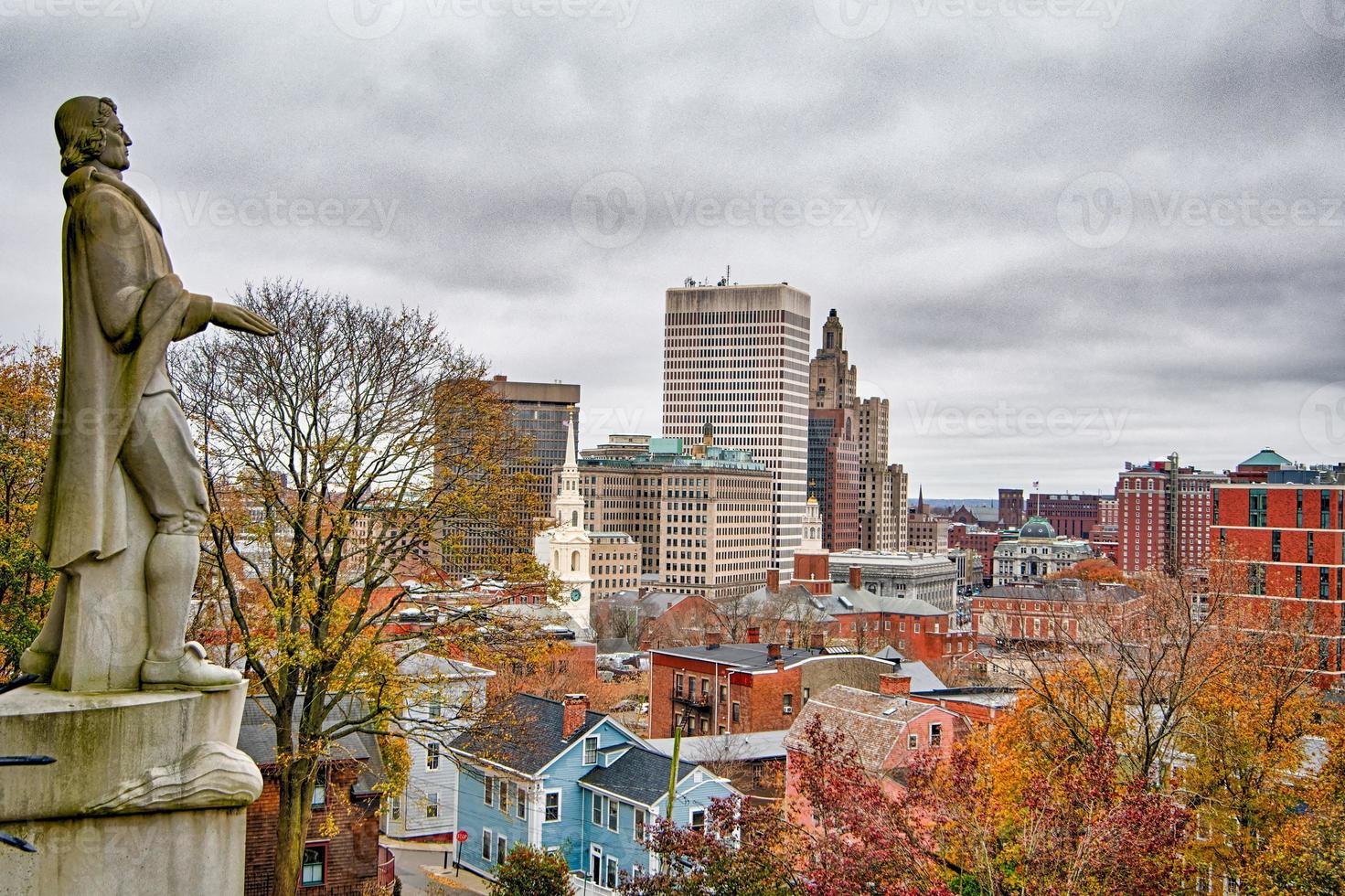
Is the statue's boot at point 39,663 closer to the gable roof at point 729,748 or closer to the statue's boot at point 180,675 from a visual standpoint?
the statue's boot at point 180,675

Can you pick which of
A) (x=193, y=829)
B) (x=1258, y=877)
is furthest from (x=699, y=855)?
(x=193, y=829)

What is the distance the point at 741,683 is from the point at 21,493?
3869cm

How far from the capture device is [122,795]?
7543 millimetres

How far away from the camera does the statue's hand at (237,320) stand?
28.0 ft

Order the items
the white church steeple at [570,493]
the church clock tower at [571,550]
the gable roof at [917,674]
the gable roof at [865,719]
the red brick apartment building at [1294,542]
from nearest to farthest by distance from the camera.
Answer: the gable roof at [865,719] < the gable roof at [917,674] < the red brick apartment building at [1294,542] < the church clock tower at [571,550] < the white church steeple at [570,493]

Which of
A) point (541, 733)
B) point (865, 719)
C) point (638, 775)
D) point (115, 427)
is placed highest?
point (115, 427)

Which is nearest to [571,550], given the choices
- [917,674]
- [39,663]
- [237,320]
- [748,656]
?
[748,656]

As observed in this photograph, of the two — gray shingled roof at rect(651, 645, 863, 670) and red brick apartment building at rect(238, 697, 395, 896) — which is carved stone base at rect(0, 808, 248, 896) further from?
gray shingled roof at rect(651, 645, 863, 670)

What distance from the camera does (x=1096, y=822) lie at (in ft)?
57.0

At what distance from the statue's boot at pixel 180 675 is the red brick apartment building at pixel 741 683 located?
2055 inches

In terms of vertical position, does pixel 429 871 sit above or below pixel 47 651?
below

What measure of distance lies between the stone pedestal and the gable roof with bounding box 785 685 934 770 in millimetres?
30342

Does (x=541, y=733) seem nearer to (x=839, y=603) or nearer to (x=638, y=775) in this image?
(x=638, y=775)

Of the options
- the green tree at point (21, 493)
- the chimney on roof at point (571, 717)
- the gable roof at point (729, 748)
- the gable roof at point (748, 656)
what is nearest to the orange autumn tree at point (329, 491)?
the green tree at point (21, 493)
